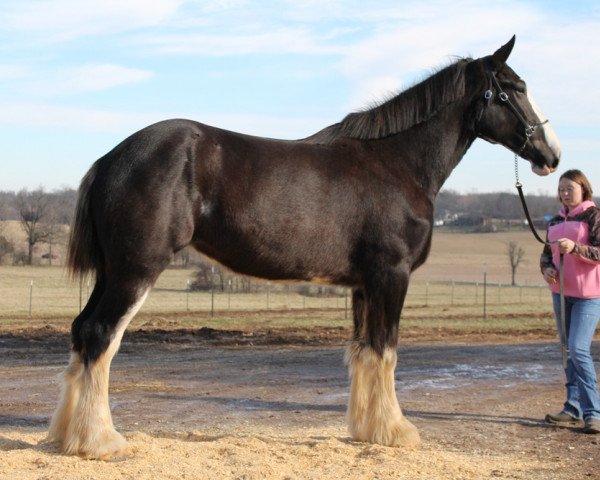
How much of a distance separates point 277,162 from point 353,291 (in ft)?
4.03

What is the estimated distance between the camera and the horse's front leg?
18.8ft

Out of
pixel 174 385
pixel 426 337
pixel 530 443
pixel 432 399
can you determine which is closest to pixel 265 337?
pixel 426 337

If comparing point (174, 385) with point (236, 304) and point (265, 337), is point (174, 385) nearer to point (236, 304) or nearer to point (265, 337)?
point (265, 337)

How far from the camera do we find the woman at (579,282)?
6.62 metres

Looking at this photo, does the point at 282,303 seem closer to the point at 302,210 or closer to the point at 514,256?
the point at 514,256

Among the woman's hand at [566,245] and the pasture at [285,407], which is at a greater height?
the woman's hand at [566,245]

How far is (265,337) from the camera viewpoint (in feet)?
52.1

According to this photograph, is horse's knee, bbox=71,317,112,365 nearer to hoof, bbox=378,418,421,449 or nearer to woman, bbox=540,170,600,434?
hoof, bbox=378,418,421,449

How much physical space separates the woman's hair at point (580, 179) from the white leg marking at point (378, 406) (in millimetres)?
2358

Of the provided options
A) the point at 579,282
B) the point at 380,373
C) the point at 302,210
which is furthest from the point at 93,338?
the point at 579,282

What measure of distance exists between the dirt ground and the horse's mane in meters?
2.45

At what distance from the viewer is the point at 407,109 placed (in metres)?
6.27

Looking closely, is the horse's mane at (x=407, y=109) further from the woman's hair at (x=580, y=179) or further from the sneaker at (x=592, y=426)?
the sneaker at (x=592, y=426)

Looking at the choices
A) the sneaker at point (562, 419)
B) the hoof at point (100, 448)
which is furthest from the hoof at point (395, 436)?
the hoof at point (100, 448)
